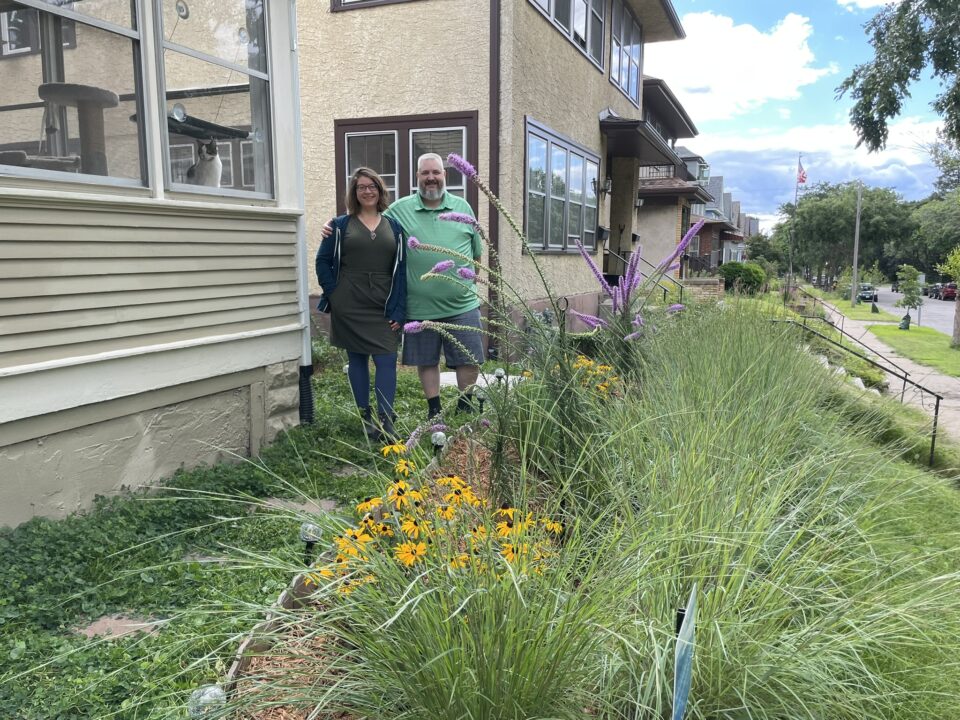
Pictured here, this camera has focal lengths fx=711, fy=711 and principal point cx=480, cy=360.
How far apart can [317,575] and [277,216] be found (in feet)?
11.8

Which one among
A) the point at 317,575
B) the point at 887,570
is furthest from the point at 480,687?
the point at 887,570

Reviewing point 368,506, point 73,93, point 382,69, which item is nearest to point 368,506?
point 368,506

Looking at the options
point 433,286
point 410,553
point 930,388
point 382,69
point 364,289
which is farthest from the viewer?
point 930,388

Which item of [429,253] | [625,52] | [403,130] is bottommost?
[429,253]

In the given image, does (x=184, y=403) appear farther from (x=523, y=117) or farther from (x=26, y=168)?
(x=523, y=117)

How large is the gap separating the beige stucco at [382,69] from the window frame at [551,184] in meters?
0.81

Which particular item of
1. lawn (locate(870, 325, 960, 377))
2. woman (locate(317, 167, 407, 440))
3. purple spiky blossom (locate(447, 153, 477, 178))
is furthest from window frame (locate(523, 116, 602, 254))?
lawn (locate(870, 325, 960, 377))

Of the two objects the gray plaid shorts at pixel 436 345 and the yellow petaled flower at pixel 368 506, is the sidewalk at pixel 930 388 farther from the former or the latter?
the yellow petaled flower at pixel 368 506

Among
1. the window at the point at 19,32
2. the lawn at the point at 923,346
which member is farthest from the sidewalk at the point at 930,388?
the window at the point at 19,32

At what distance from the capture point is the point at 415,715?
1.59 metres

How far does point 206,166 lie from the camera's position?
15.0ft

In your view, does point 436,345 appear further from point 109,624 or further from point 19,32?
point 19,32

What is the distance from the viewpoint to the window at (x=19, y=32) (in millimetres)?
3393

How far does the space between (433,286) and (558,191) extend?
23.1 feet
